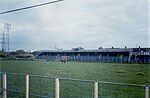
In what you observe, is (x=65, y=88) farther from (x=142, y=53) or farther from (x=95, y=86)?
(x=142, y=53)

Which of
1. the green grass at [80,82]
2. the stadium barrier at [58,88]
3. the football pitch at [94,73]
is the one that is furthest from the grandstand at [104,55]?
the stadium barrier at [58,88]

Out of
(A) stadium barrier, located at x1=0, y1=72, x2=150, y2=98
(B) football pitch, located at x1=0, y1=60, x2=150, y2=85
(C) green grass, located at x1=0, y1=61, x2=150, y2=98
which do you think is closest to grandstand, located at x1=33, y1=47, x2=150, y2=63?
(B) football pitch, located at x1=0, y1=60, x2=150, y2=85

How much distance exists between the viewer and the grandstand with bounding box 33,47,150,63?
89.4 meters

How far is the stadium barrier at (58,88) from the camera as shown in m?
6.87

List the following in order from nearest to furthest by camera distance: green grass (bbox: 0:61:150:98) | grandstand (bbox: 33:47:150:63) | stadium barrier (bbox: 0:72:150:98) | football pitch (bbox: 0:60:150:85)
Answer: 1. stadium barrier (bbox: 0:72:150:98)
2. green grass (bbox: 0:61:150:98)
3. football pitch (bbox: 0:60:150:85)
4. grandstand (bbox: 33:47:150:63)

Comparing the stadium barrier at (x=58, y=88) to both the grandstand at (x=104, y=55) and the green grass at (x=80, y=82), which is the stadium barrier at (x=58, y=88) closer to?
the green grass at (x=80, y=82)

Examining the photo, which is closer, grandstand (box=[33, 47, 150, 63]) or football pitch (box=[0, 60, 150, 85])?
football pitch (box=[0, 60, 150, 85])

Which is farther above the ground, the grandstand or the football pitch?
the grandstand

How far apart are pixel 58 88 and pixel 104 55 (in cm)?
9991

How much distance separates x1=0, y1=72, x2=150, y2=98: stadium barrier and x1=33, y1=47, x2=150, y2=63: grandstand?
2770 inches

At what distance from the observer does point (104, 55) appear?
10588cm

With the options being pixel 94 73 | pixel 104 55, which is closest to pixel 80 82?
pixel 94 73

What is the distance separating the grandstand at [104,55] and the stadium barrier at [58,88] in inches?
2770

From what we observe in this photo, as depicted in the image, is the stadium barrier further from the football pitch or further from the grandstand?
the grandstand
